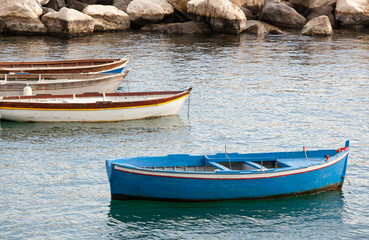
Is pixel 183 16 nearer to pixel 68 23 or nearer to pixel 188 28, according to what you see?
pixel 188 28

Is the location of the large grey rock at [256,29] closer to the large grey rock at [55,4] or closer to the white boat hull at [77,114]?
the large grey rock at [55,4]

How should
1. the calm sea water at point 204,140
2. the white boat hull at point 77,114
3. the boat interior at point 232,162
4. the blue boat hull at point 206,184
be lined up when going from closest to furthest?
the calm sea water at point 204,140 → the blue boat hull at point 206,184 → the boat interior at point 232,162 → the white boat hull at point 77,114

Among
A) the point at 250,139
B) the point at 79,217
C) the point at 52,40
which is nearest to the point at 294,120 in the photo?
the point at 250,139

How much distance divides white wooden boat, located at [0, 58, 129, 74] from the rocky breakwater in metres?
19.1

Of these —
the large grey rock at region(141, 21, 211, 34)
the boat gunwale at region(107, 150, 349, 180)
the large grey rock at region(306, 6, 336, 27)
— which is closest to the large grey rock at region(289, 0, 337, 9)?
the large grey rock at region(306, 6, 336, 27)

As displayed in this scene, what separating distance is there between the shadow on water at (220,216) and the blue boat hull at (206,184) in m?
0.26

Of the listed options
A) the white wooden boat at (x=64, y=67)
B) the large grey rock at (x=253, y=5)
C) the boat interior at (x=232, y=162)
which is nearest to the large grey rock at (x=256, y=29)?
the large grey rock at (x=253, y=5)

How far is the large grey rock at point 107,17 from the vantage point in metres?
56.9

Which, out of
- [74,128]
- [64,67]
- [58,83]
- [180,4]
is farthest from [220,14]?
[74,128]

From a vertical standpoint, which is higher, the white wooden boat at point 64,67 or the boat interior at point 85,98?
the white wooden boat at point 64,67

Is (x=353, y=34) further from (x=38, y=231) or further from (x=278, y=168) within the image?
(x=38, y=231)

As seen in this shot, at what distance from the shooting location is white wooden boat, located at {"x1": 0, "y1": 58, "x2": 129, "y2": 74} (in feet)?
106

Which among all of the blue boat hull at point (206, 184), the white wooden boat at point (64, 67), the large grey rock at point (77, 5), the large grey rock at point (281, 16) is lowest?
the blue boat hull at point (206, 184)

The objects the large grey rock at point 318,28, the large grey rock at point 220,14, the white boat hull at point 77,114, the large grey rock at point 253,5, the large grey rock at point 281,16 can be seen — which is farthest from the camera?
the large grey rock at point 253,5
